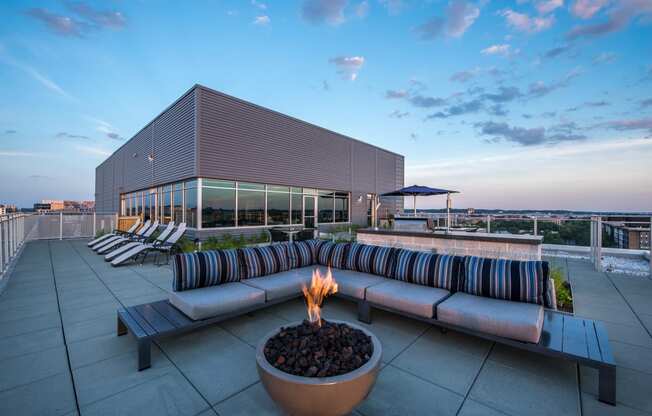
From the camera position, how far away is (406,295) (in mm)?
3047

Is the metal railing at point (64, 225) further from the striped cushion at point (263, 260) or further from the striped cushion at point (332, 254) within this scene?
the striped cushion at point (332, 254)

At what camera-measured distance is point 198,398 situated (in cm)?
196

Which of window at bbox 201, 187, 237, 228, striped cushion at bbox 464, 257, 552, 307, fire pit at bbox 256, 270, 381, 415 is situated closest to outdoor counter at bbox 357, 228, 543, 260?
striped cushion at bbox 464, 257, 552, 307

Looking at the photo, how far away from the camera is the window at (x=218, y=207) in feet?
31.6

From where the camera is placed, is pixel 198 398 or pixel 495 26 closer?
pixel 198 398

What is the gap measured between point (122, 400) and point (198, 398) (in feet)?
1.81

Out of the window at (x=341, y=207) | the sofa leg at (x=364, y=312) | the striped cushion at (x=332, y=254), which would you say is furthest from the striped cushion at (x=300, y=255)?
the window at (x=341, y=207)

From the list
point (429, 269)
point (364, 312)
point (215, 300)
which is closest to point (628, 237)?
point (429, 269)

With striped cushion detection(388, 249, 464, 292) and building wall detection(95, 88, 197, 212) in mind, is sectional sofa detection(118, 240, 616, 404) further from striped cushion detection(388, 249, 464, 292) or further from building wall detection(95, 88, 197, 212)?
building wall detection(95, 88, 197, 212)

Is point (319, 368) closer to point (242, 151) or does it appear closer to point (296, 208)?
point (242, 151)

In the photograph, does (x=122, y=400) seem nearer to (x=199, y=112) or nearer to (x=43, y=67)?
(x=199, y=112)

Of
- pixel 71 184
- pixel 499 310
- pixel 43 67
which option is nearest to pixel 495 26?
pixel 499 310

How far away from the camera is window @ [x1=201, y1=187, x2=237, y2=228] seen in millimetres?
9633

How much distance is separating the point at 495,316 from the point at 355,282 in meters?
1.63
